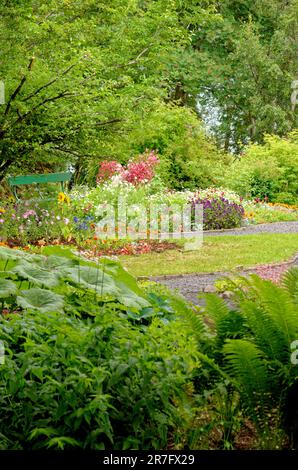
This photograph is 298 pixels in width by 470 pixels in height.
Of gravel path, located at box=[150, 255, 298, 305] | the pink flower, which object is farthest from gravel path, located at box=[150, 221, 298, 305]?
the pink flower

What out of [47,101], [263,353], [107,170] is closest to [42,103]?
[47,101]

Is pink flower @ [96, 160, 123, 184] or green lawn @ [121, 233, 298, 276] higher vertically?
pink flower @ [96, 160, 123, 184]

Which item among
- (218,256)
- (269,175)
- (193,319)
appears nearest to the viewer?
(193,319)

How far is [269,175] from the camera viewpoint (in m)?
18.3

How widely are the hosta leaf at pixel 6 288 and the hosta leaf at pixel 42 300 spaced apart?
5 cm

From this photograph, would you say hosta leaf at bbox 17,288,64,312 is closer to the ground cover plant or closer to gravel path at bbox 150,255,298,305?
the ground cover plant

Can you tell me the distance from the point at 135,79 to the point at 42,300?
16.1 meters

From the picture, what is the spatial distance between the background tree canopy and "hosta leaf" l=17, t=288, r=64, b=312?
5.12m

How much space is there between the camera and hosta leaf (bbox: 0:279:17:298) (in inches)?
140

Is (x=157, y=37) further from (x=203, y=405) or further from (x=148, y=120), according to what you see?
(x=203, y=405)

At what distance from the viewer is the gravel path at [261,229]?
12852 mm

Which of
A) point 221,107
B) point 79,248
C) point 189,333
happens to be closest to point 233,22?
point 221,107

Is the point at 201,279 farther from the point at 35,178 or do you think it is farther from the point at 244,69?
the point at 244,69

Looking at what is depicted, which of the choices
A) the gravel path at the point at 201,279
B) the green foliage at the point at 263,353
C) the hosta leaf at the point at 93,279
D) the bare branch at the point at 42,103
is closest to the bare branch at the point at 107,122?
the bare branch at the point at 42,103
